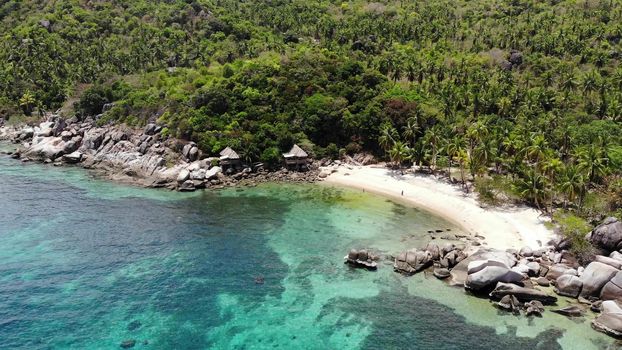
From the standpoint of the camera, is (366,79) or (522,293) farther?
(366,79)

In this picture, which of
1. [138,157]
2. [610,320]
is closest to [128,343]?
[610,320]

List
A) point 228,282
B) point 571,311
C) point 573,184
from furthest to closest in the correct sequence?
point 573,184, point 228,282, point 571,311

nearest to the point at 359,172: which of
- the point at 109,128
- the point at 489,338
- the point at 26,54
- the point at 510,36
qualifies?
the point at 489,338

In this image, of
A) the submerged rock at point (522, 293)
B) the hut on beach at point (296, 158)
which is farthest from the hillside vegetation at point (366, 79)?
the submerged rock at point (522, 293)

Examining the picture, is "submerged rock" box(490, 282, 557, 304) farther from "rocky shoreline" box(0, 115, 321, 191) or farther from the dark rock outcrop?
"rocky shoreline" box(0, 115, 321, 191)

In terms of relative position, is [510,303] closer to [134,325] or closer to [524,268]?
[524,268]

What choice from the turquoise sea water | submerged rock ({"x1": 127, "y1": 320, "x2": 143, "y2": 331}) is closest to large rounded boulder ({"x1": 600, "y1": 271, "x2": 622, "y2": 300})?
the turquoise sea water
